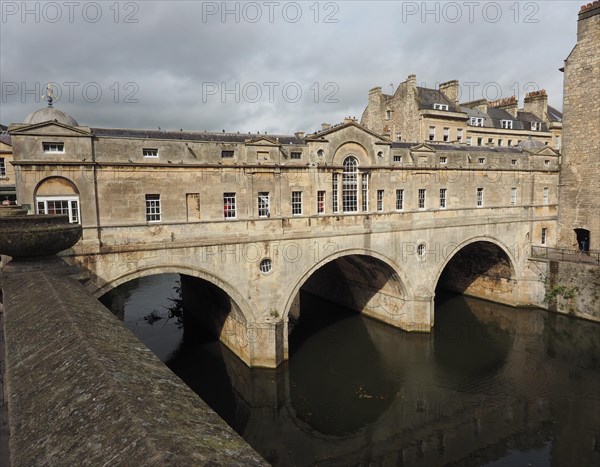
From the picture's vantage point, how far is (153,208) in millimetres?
17844

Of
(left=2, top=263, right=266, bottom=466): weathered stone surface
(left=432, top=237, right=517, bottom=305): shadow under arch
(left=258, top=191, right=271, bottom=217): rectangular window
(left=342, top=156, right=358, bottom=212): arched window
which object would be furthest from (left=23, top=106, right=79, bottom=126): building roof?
(left=432, top=237, right=517, bottom=305): shadow under arch

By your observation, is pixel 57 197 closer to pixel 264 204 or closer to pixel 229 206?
pixel 229 206

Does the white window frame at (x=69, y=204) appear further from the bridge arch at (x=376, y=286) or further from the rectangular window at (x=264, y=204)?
the bridge arch at (x=376, y=286)

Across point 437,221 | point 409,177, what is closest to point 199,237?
point 409,177

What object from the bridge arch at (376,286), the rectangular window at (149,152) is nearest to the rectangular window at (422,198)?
the bridge arch at (376,286)

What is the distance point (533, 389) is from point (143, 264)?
18151mm

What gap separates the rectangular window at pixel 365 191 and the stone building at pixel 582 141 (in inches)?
667

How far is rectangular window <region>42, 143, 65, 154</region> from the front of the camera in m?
15.5

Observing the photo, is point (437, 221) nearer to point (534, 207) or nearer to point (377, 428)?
point (534, 207)

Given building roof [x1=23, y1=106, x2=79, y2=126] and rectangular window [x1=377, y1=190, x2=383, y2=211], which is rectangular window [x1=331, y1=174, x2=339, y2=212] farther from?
building roof [x1=23, y1=106, x2=79, y2=126]

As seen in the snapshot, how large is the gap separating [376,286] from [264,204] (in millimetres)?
11065

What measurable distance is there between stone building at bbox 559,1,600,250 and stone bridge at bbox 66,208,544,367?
11.7ft

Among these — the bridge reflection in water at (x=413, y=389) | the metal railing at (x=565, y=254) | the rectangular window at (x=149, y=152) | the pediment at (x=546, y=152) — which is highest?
the pediment at (x=546, y=152)

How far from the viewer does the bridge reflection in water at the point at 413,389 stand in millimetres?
15695
